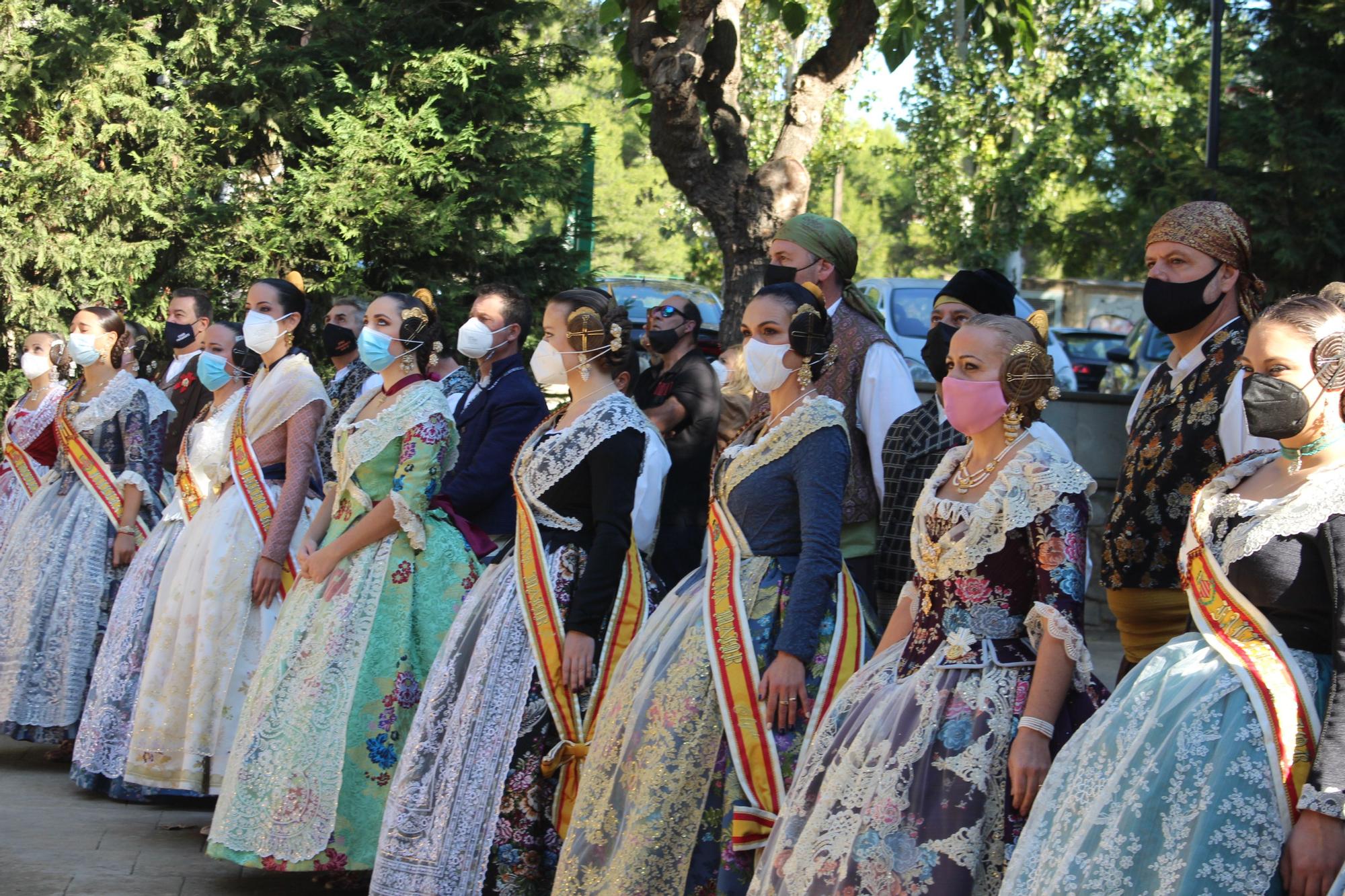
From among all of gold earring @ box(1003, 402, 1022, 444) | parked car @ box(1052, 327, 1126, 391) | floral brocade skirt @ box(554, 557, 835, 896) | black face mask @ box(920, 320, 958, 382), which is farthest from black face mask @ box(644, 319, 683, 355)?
parked car @ box(1052, 327, 1126, 391)

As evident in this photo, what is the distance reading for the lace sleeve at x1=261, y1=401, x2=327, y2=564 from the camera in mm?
5934

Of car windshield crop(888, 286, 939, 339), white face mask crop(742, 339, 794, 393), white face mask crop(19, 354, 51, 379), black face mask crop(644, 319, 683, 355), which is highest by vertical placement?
car windshield crop(888, 286, 939, 339)

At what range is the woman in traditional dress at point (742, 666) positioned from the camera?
392 centimetres

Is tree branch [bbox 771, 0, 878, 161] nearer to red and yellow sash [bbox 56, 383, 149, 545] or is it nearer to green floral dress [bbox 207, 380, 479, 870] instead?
green floral dress [bbox 207, 380, 479, 870]

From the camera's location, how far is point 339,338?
23.3 feet

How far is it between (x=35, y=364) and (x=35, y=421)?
64 cm

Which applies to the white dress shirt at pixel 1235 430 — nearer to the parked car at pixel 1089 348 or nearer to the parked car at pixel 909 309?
the parked car at pixel 909 309

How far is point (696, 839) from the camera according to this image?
398 centimetres

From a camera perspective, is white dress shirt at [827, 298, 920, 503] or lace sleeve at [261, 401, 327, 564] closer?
white dress shirt at [827, 298, 920, 503]

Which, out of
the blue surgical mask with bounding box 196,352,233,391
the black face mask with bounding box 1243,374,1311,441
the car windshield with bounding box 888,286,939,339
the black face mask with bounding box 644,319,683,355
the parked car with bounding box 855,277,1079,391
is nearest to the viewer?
the black face mask with bounding box 1243,374,1311,441

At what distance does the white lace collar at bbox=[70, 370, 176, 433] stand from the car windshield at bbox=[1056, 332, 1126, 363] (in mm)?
14368

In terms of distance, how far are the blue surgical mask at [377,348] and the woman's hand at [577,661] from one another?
1.41 m

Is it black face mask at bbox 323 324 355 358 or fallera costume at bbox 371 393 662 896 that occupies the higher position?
black face mask at bbox 323 324 355 358

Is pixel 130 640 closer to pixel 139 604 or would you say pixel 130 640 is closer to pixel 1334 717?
pixel 139 604
